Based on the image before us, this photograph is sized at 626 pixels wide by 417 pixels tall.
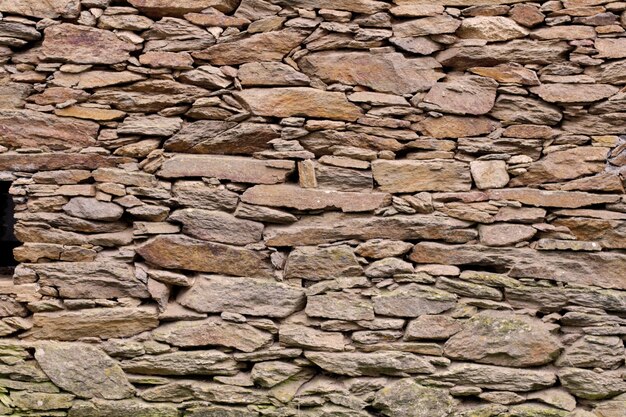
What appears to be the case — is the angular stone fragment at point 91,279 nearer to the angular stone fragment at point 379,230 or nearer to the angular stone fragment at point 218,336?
the angular stone fragment at point 218,336

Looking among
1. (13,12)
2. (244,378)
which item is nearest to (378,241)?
(244,378)

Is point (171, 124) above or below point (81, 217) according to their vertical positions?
above

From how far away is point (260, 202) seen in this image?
408 centimetres

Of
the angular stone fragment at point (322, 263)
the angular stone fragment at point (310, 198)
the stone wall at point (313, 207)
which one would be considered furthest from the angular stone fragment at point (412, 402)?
the angular stone fragment at point (310, 198)

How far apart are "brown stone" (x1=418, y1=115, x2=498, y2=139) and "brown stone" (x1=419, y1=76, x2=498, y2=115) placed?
0.05 metres

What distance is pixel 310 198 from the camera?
407 centimetres

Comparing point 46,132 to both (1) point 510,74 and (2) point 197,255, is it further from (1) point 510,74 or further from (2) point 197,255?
(1) point 510,74

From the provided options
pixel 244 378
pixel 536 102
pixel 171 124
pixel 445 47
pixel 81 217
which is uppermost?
pixel 445 47

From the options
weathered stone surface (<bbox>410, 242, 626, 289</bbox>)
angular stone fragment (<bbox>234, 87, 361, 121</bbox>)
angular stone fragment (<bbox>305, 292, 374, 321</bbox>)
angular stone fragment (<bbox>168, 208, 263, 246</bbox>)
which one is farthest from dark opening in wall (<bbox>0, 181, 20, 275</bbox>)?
weathered stone surface (<bbox>410, 242, 626, 289</bbox>)

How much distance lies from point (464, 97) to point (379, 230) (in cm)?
103

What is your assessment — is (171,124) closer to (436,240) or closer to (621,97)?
(436,240)

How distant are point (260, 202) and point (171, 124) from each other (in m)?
0.78

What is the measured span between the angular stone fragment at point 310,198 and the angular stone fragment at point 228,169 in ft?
0.22

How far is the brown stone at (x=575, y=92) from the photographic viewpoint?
404cm
